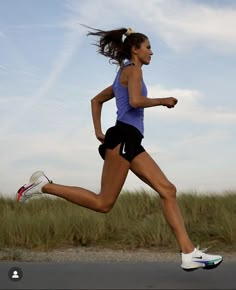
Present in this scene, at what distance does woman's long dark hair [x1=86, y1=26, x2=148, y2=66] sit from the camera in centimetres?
524

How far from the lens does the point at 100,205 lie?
5.07 m

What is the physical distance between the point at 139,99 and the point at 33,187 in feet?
4.14

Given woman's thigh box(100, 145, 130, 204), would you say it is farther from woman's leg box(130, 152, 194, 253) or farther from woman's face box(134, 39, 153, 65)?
woman's face box(134, 39, 153, 65)

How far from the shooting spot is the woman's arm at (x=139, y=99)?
4.75m

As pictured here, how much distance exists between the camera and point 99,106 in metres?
5.65

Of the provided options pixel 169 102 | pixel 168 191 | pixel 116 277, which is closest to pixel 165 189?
pixel 168 191

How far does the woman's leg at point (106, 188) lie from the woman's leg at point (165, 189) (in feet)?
0.40

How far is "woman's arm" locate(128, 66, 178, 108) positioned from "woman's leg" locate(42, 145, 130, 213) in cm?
37

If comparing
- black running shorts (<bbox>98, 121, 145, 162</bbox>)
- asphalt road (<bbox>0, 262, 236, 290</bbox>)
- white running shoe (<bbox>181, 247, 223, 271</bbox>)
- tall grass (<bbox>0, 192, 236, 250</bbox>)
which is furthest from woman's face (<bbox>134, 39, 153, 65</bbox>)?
tall grass (<bbox>0, 192, 236, 250</bbox>)

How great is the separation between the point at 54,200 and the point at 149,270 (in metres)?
9.02

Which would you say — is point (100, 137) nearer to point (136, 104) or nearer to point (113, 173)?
point (113, 173)

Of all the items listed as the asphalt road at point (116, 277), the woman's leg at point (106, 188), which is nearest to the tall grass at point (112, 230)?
the asphalt road at point (116, 277)

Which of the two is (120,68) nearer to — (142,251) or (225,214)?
(142,251)

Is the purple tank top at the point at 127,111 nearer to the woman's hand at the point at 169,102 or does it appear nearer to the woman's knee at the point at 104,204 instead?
the woman's hand at the point at 169,102
